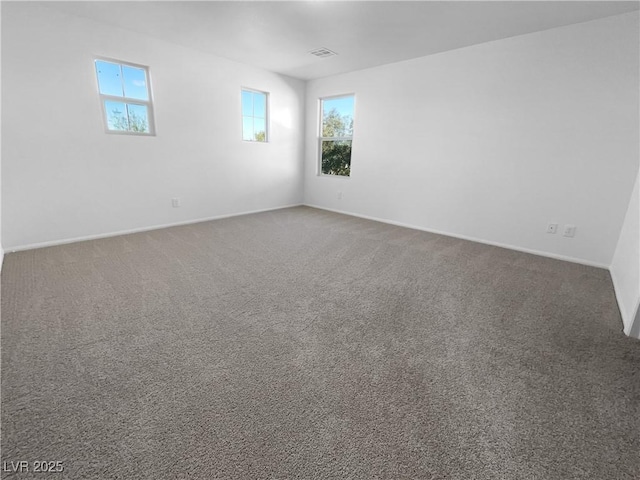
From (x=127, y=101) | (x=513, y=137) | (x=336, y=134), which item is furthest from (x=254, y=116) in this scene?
(x=513, y=137)

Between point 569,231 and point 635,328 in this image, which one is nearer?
point 635,328

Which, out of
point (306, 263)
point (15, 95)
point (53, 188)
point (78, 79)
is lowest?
point (306, 263)

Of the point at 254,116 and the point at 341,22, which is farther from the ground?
the point at 341,22

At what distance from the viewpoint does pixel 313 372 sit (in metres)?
1.54

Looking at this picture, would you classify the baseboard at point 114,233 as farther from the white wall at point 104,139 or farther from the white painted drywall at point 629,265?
the white painted drywall at point 629,265

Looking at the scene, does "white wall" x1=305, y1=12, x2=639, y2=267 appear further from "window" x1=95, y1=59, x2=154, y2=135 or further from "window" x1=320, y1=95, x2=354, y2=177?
"window" x1=95, y1=59, x2=154, y2=135

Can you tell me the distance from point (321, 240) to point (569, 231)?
2797 mm

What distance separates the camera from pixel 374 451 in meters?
1.13

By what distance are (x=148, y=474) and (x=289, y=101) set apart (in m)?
5.55

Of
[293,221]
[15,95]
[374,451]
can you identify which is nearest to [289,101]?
[293,221]

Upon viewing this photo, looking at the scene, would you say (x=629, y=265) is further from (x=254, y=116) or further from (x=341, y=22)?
(x=254, y=116)

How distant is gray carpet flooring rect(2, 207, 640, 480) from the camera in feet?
3.64

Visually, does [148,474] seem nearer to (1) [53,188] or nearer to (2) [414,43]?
(1) [53,188]

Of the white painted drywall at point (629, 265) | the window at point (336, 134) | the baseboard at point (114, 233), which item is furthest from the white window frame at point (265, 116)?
the white painted drywall at point (629, 265)
